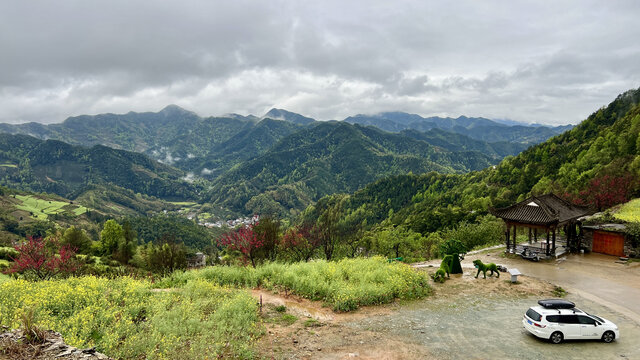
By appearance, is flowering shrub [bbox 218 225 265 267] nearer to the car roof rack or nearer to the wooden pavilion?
the car roof rack

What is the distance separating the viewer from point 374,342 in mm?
12758

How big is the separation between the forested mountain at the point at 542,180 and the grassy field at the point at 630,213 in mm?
5282

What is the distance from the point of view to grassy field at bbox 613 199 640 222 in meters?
26.4

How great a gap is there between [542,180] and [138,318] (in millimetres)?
93217

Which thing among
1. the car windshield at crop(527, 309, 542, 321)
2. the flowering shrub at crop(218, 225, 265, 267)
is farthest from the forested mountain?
the car windshield at crop(527, 309, 542, 321)

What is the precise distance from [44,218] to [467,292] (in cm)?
21659

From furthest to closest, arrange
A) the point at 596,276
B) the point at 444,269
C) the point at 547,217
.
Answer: the point at 547,217
the point at 444,269
the point at 596,276

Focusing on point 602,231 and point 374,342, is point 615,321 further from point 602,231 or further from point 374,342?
point 602,231

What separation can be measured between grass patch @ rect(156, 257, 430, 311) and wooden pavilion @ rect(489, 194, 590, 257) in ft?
40.0

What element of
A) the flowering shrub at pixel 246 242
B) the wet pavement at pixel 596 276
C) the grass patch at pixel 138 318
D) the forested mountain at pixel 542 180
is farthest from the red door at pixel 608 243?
the grass patch at pixel 138 318

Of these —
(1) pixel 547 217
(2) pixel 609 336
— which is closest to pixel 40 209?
(1) pixel 547 217

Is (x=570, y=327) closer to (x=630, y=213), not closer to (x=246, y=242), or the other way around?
(x=246, y=242)

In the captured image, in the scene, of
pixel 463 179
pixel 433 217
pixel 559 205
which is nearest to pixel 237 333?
pixel 559 205

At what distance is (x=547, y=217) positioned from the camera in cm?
2517
